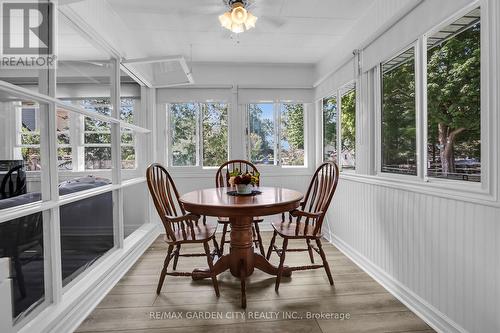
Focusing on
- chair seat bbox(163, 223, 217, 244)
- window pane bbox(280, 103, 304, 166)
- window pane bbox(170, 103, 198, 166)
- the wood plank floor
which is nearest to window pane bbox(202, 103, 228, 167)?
window pane bbox(170, 103, 198, 166)

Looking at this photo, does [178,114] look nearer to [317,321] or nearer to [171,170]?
[171,170]

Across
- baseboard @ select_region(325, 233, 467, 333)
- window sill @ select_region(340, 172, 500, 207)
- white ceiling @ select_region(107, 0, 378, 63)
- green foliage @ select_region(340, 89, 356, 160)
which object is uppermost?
white ceiling @ select_region(107, 0, 378, 63)

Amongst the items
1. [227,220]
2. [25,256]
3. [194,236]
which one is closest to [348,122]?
[227,220]

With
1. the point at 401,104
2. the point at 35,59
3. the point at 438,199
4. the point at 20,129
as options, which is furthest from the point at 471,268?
the point at 35,59

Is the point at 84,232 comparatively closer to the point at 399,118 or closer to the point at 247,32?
the point at 247,32

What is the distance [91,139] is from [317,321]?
2.66 m

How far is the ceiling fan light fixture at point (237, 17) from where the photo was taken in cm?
194

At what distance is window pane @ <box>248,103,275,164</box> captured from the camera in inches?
158

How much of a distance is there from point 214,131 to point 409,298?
116 inches

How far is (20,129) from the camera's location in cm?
144

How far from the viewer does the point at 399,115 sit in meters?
2.28

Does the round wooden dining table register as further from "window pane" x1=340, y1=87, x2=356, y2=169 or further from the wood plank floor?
"window pane" x1=340, y1=87, x2=356, y2=169

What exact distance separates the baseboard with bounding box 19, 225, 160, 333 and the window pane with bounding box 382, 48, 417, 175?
8.10 ft

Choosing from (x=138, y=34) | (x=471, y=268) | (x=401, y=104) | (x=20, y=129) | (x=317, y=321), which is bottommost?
(x=317, y=321)
